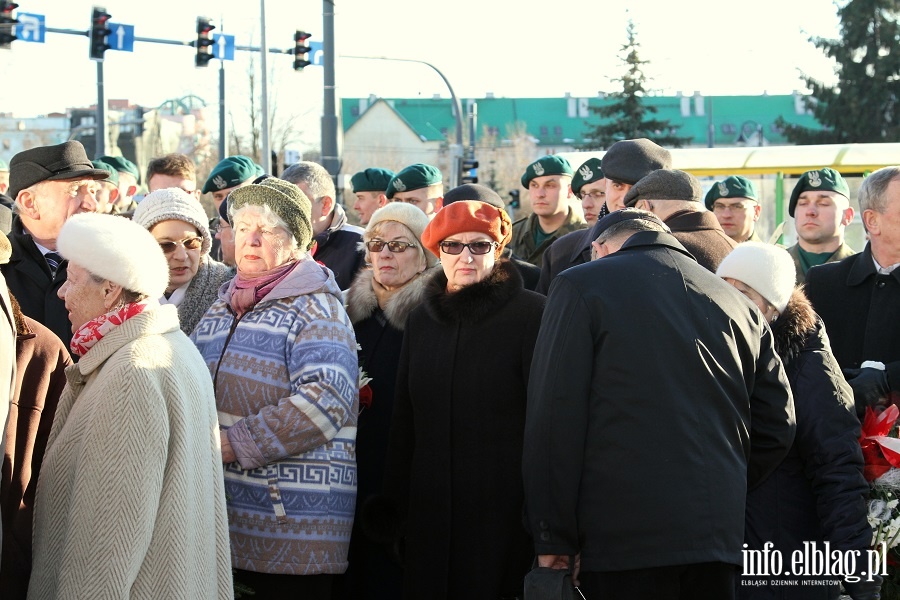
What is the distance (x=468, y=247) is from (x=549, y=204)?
3.46 m

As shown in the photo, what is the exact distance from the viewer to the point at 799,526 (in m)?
4.27

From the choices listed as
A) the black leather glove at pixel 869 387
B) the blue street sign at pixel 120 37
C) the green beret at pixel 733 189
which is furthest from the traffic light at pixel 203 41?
the black leather glove at pixel 869 387

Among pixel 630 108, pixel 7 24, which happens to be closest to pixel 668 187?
pixel 7 24

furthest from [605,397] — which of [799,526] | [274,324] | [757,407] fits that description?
[274,324]

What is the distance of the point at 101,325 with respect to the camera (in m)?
3.61

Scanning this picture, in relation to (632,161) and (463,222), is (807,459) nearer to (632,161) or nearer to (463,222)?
(463,222)

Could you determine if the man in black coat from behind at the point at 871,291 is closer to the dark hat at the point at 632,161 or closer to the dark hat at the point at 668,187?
the dark hat at the point at 668,187

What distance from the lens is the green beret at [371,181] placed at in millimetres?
8820

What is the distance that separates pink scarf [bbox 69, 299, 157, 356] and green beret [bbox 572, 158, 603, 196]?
17.4ft

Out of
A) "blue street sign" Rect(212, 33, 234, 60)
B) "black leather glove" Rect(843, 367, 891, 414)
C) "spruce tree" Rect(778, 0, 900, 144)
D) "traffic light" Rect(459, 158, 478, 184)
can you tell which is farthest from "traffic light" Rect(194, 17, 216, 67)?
"spruce tree" Rect(778, 0, 900, 144)

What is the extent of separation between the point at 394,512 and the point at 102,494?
160 centimetres

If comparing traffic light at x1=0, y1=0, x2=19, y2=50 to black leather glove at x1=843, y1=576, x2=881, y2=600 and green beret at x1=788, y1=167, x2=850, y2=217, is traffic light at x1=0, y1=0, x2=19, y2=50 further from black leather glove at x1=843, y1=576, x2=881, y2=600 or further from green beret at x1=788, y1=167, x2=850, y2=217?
black leather glove at x1=843, y1=576, x2=881, y2=600

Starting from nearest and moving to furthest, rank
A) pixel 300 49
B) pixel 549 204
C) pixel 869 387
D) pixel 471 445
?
pixel 471 445 → pixel 869 387 → pixel 549 204 → pixel 300 49

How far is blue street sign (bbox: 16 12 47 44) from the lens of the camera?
19.8 metres
